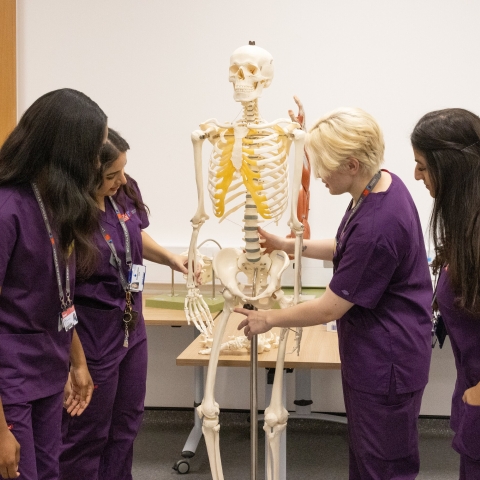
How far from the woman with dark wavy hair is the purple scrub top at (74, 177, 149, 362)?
3.35 ft

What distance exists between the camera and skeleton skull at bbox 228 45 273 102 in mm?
2246

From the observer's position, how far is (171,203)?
397 cm

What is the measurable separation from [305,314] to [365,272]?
0.70 ft

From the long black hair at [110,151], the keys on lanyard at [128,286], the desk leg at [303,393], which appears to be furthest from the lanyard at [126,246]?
the desk leg at [303,393]

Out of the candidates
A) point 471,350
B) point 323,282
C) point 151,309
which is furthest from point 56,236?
point 323,282

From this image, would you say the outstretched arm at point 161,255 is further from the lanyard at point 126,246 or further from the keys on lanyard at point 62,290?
the keys on lanyard at point 62,290

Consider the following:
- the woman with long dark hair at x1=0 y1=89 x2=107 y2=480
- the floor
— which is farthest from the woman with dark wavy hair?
the floor

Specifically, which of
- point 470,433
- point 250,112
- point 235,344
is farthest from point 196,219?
point 470,433

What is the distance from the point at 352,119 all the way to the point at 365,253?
36 cm

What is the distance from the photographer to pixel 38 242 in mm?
1600

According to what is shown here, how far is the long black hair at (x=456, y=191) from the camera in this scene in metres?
1.57

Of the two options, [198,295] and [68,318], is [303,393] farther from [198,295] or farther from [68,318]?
[68,318]

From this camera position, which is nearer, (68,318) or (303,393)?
(68,318)

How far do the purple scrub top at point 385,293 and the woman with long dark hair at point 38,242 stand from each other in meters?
0.70
